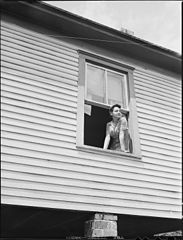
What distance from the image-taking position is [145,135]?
252 inches

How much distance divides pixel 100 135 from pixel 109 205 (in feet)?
11.1

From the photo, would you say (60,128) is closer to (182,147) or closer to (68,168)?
(68,168)

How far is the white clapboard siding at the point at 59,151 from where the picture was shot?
4.86 metres

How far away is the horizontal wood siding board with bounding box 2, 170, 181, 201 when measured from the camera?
473cm

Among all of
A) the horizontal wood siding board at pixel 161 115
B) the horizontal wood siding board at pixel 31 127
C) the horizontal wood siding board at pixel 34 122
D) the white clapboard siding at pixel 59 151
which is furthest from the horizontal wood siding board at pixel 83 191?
the horizontal wood siding board at pixel 161 115

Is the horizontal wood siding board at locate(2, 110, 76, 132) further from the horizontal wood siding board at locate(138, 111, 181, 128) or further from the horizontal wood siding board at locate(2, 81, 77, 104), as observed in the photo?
the horizontal wood siding board at locate(138, 111, 181, 128)

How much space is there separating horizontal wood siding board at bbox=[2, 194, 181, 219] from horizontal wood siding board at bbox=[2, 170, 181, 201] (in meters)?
0.29

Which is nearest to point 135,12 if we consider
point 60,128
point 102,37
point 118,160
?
point 60,128

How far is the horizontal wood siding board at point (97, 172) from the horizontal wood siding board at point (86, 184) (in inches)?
4.5

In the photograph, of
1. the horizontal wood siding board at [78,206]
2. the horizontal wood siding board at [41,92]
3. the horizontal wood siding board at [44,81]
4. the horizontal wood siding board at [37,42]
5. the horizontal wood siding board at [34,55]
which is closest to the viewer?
the horizontal wood siding board at [78,206]

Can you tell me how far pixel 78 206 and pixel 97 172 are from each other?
729mm

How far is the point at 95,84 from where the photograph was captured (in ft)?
21.2

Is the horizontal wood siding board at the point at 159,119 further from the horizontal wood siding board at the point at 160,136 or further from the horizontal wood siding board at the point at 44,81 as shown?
the horizontal wood siding board at the point at 44,81

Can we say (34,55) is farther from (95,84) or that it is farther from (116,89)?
(116,89)
